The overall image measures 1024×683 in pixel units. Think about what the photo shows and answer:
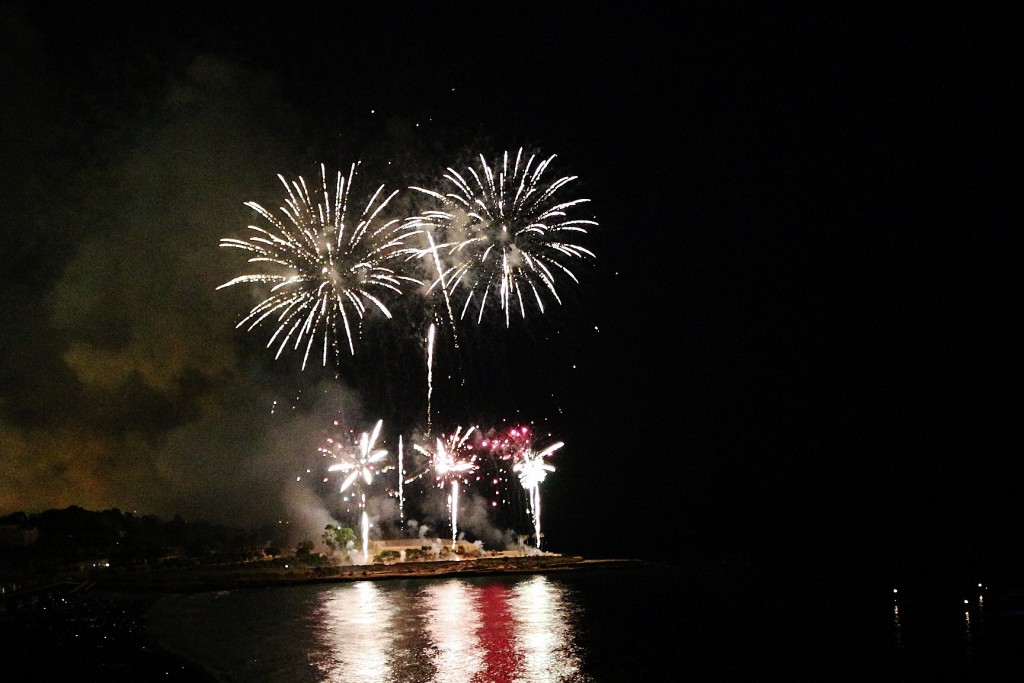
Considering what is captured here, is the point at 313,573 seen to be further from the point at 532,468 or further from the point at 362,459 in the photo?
the point at 532,468

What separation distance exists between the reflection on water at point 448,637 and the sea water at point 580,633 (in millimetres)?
72

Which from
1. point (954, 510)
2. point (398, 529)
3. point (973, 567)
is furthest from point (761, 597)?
point (954, 510)

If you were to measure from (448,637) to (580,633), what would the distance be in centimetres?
446

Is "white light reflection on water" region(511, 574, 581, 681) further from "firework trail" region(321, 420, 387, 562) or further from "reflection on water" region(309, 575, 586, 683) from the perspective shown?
"firework trail" region(321, 420, 387, 562)

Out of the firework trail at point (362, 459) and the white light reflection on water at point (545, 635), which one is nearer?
the white light reflection on water at point (545, 635)

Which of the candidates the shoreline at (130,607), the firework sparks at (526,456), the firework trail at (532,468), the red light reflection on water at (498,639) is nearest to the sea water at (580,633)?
Result: the red light reflection on water at (498,639)

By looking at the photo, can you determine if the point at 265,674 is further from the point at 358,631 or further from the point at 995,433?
the point at 995,433

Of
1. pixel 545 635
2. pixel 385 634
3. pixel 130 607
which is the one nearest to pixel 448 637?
pixel 385 634

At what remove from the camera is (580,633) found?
2580 centimetres

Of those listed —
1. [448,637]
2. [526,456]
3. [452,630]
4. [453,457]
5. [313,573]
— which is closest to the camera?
[448,637]

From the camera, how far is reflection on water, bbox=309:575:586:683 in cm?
1933

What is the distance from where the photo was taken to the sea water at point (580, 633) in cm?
2047

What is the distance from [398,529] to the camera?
261 ft

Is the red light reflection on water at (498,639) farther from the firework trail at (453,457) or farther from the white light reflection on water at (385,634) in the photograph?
the firework trail at (453,457)
